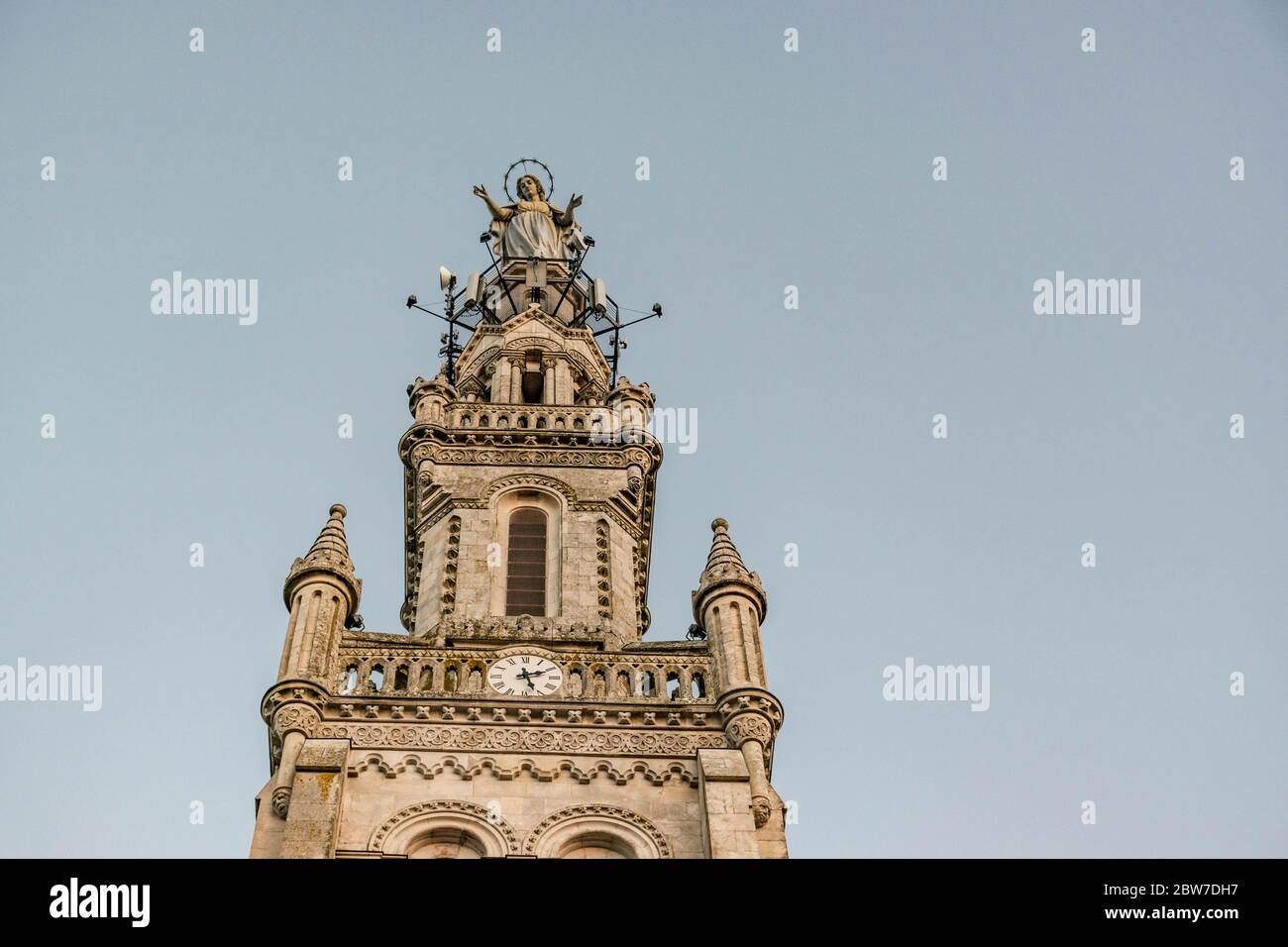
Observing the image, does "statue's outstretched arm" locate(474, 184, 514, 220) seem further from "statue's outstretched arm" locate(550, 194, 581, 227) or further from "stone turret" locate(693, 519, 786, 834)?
"stone turret" locate(693, 519, 786, 834)

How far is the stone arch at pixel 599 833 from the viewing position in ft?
104

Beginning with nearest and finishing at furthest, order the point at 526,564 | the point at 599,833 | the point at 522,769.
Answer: the point at 599,833 → the point at 522,769 → the point at 526,564

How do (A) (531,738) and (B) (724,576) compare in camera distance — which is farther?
(B) (724,576)

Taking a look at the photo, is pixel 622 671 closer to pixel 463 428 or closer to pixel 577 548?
pixel 577 548

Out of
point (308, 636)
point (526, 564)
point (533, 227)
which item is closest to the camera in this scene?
point (308, 636)

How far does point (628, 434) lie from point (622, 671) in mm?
10585

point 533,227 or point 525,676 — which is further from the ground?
point 533,227

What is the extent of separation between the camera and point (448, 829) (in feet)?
105

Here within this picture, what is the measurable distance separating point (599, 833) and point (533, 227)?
95.7ft

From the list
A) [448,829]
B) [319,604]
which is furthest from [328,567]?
[448,829]

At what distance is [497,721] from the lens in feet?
112

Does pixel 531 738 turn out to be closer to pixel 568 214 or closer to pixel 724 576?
pixel 724 576
